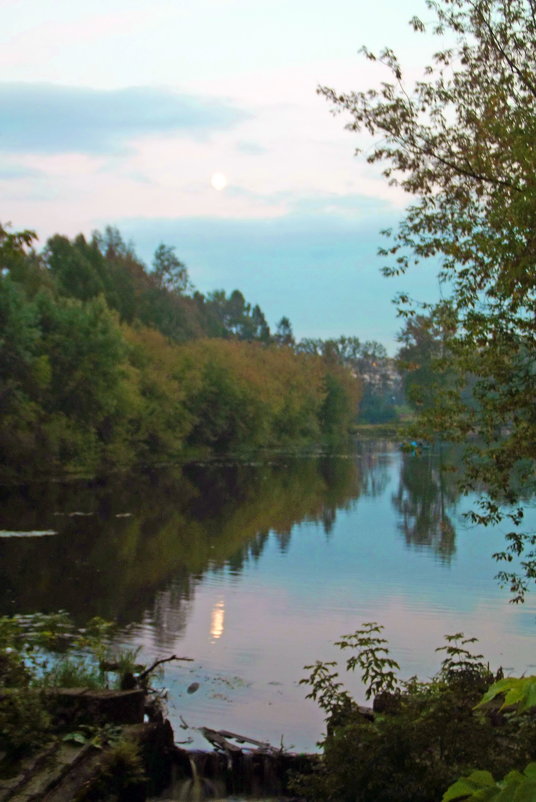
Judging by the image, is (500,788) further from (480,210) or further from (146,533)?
(146,533)

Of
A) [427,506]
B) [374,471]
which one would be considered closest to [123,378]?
[374,471]

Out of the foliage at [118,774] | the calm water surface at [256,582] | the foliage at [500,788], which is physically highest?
the foliage at [500,788]

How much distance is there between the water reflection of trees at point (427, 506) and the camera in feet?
105

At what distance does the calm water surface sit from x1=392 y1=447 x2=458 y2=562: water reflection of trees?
169 millimetres

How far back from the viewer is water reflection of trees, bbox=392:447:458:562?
1259 inches

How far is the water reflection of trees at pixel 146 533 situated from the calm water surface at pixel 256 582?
0.08 metres

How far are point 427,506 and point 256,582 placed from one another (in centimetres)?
2122

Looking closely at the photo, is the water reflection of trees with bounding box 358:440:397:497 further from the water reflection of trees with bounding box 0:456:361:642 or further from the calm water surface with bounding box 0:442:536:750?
the calm water surface with bounding box 0:442:536:750

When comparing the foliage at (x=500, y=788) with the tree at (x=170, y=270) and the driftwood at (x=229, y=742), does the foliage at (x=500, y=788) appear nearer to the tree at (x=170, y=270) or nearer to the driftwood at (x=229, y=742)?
the driftwood at (x=229, y=742)

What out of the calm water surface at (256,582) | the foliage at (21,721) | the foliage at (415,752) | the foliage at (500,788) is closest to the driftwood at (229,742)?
the calm water surface at (256,582)

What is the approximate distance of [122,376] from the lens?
6375 cm

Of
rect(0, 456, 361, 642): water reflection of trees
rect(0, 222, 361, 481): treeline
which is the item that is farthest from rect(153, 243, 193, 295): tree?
rect(0, 456, 361, 642): water reflection of trees

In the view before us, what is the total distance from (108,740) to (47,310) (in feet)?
164

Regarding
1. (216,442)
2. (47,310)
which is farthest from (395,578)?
(216,442)
